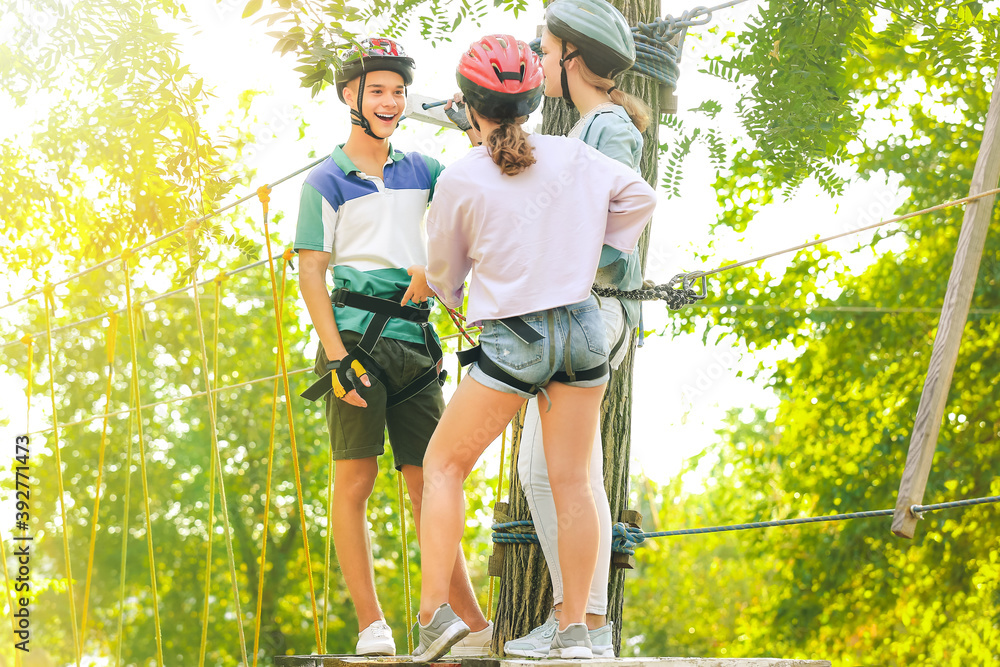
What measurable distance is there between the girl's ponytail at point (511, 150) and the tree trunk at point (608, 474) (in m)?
0.75

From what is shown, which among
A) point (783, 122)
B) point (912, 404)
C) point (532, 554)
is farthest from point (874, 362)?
point (532, 554)

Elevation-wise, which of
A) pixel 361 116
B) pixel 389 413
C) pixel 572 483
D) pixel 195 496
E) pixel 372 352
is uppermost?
pixel 361 116

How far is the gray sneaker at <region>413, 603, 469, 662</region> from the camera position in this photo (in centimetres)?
162

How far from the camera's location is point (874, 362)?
864 cm

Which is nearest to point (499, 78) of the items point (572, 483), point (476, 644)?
point (572, 483)

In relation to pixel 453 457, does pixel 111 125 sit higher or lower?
higher

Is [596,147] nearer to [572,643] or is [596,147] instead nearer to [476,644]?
[572,643]

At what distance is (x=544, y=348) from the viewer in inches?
67.3

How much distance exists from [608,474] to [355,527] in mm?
692

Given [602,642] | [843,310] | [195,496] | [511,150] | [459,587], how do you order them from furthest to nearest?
[195,496]
[843,310]
[459,587]
[602,642]
[511,150]

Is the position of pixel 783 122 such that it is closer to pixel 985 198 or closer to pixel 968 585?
pixel 985 198

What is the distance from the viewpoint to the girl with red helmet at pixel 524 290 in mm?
1717

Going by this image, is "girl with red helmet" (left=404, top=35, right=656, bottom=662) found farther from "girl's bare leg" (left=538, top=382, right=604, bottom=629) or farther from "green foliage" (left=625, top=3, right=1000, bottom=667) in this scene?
"green foliage" (left=625, top=3, right=1000, bottom=667)

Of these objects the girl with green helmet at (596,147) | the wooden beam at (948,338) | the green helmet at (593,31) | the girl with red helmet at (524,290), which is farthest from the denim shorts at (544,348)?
the wooden beam at (948,338)
